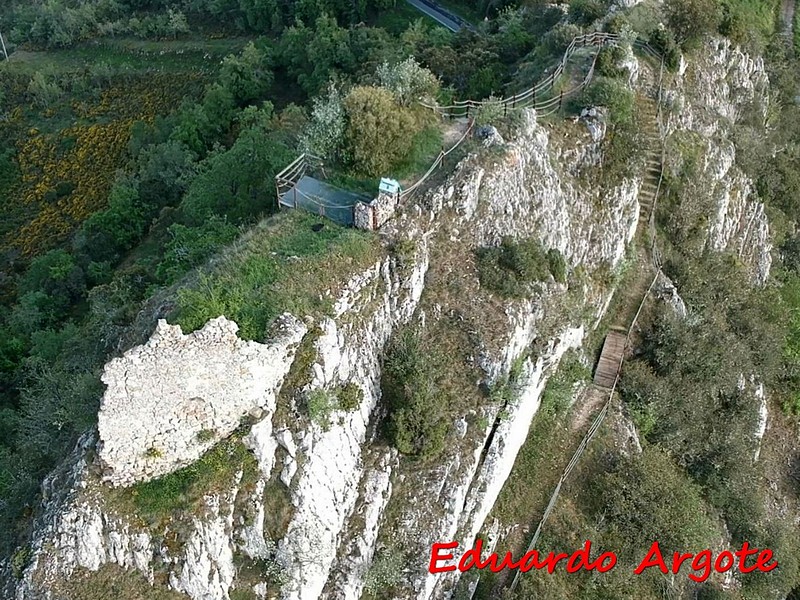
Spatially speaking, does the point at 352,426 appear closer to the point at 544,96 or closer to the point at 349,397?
the point at 349,397

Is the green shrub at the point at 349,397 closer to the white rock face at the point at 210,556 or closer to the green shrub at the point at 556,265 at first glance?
the white rock face at the point at 210,556

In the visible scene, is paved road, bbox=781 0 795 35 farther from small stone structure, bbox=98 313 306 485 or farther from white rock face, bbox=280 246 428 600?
small stone structure, bbox=98 313 306 485

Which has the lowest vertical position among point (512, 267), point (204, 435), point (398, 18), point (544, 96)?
point (204, 435)

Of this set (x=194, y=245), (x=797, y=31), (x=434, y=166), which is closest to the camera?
(x=434, y=166)

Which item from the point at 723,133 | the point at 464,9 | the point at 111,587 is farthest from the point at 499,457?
the point at 464,9

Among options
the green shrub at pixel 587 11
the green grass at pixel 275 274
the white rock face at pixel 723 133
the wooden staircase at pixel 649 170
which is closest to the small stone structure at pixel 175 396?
the green grass at pixel 275 274
